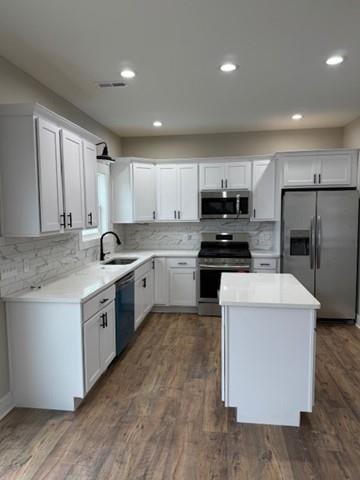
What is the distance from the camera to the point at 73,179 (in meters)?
2.99

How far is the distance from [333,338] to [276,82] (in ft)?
9.69

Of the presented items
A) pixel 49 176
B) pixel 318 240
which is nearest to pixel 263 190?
pixel 318 240

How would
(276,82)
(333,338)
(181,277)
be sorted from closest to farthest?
(276,82) < (333,338) < (181,277)

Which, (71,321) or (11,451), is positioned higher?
(71,321)

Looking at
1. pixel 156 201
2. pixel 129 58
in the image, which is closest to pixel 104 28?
pixel 129 58

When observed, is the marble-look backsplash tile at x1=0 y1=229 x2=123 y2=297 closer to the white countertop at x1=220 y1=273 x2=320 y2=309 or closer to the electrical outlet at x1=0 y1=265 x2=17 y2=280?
the electrical outlet at x1=0 y1=265 x2=17 y2=280

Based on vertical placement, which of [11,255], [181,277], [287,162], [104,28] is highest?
[104,28]

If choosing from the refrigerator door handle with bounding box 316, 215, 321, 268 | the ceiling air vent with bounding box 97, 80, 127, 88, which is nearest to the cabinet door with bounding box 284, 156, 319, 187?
the refrigerator door handle with bounding box 316, 215, 321, 268

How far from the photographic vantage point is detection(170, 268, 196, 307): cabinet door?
16.1ft

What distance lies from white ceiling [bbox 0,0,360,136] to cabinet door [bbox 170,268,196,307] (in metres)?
2.22

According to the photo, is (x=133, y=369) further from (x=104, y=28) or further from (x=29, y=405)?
(x=104, y=28)

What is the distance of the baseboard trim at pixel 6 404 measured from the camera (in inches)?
97.8

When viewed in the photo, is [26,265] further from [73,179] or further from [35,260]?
[73,179]

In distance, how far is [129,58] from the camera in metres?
2.62
